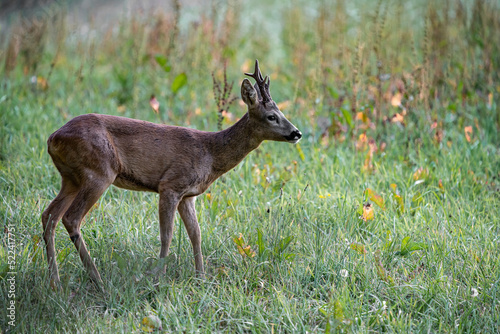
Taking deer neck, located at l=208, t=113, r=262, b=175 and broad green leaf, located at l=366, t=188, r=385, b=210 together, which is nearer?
deer neck, located at l=208, t=113, r=262, b=175

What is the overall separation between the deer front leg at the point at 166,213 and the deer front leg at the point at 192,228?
0.23 meters

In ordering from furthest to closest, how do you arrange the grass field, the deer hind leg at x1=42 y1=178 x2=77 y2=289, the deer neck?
the deer neck < the deer hind leg at x1=42 y1=178 x2=77 y2=289 < the grass field

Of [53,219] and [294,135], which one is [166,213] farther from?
[294,135]

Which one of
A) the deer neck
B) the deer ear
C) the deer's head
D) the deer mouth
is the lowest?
the deer neck

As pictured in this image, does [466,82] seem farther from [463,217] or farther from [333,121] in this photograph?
[463,217]

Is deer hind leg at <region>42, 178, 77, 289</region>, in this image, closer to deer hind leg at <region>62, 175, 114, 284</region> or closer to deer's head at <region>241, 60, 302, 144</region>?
deer hind leg at <region>62, 175, 114, 284</region>

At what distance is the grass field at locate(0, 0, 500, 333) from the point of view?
3.47m

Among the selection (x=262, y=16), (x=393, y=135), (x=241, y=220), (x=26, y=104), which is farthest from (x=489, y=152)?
(x=262, y=16)

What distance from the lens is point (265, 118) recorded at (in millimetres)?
4004

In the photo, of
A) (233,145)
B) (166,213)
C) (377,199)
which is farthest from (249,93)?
(377,199)

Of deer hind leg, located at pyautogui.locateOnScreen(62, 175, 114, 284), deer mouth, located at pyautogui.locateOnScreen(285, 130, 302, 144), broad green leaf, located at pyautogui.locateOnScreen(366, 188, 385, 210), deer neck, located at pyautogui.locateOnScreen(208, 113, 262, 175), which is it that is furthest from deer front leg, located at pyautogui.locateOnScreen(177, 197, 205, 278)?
broad green leaf, located at pyautogui.locateOnScreen(366, 188, 385, 210)

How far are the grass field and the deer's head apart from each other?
73 cm

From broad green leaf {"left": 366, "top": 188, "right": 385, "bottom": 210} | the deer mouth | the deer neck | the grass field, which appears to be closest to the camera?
the grass field

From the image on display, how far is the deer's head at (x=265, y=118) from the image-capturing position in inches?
155
